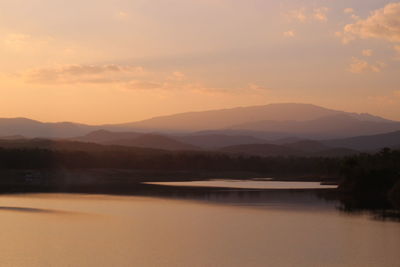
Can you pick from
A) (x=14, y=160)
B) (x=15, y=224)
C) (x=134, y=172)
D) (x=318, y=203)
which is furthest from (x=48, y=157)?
(x=15, y=224)

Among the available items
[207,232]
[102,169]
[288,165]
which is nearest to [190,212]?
[207,232]

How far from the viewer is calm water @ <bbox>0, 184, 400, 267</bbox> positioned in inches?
1089

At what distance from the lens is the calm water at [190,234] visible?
2766 cm

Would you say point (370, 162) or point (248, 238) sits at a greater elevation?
point (370, 162)

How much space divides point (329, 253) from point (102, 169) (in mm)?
83870

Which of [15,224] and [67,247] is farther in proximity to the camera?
[15,224]

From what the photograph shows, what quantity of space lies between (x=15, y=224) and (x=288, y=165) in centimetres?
9694

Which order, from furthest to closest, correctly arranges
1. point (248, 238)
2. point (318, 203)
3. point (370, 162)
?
point (370, 162), point (318, 203), point (248, 238)

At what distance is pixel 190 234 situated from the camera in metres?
34.6

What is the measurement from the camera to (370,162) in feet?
243

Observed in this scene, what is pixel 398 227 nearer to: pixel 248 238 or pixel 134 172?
pixel 248 238

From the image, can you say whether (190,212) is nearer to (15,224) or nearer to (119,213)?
(119,213)

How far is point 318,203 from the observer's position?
55.5m

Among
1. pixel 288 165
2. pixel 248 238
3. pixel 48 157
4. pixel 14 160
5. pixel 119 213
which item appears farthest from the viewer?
pixel 288 165
